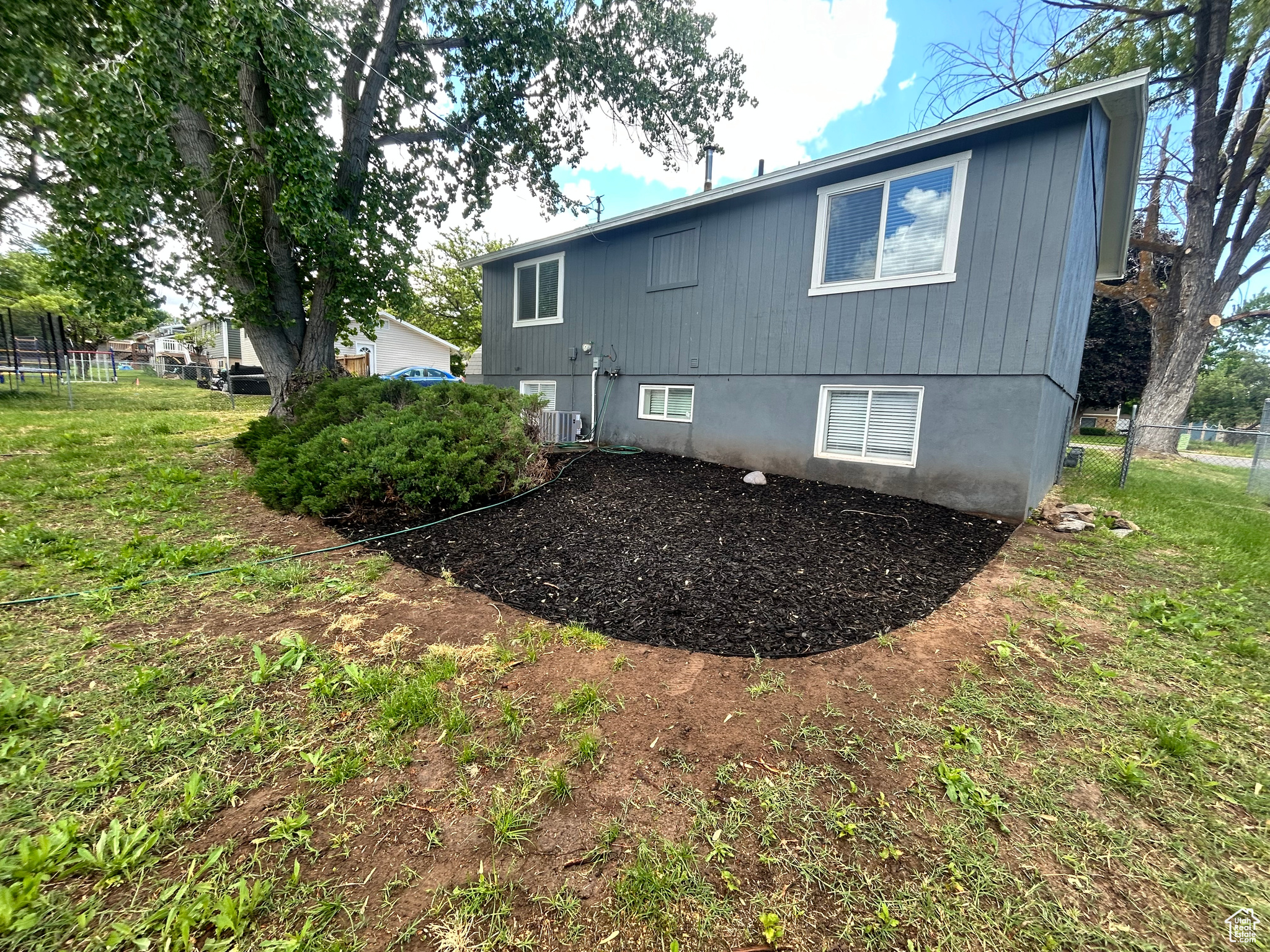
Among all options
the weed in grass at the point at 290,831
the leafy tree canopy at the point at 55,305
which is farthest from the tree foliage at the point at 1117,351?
the leafy tree canopy at the point at 55,305

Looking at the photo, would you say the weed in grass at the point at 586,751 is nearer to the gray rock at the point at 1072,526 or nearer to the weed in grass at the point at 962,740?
the weed in grass at the point at 962,740

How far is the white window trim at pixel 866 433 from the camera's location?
5699 millimetres

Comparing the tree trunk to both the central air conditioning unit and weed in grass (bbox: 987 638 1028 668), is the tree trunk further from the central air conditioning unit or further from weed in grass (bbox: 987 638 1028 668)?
the central air conditioning unit

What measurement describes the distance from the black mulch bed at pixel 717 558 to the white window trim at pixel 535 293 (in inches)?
209

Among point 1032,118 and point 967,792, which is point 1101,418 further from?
point 967,792

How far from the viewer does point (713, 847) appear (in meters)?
1.58

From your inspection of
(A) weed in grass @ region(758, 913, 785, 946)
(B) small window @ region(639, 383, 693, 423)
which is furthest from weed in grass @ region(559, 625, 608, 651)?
(B) small window @ region(639, 383, 693, 423)

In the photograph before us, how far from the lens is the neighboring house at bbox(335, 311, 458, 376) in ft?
70.8

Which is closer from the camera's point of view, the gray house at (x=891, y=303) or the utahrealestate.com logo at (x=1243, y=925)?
the utahrealestate.com logo at (x=1243, y=925)

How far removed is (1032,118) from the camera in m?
4.84

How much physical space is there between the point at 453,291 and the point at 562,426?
71.3 feet

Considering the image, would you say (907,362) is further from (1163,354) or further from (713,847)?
(1163,354)

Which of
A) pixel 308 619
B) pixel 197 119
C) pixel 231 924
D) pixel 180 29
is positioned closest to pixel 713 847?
pixel 231 924

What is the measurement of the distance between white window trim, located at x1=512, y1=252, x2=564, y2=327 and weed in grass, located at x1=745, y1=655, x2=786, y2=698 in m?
8.74
